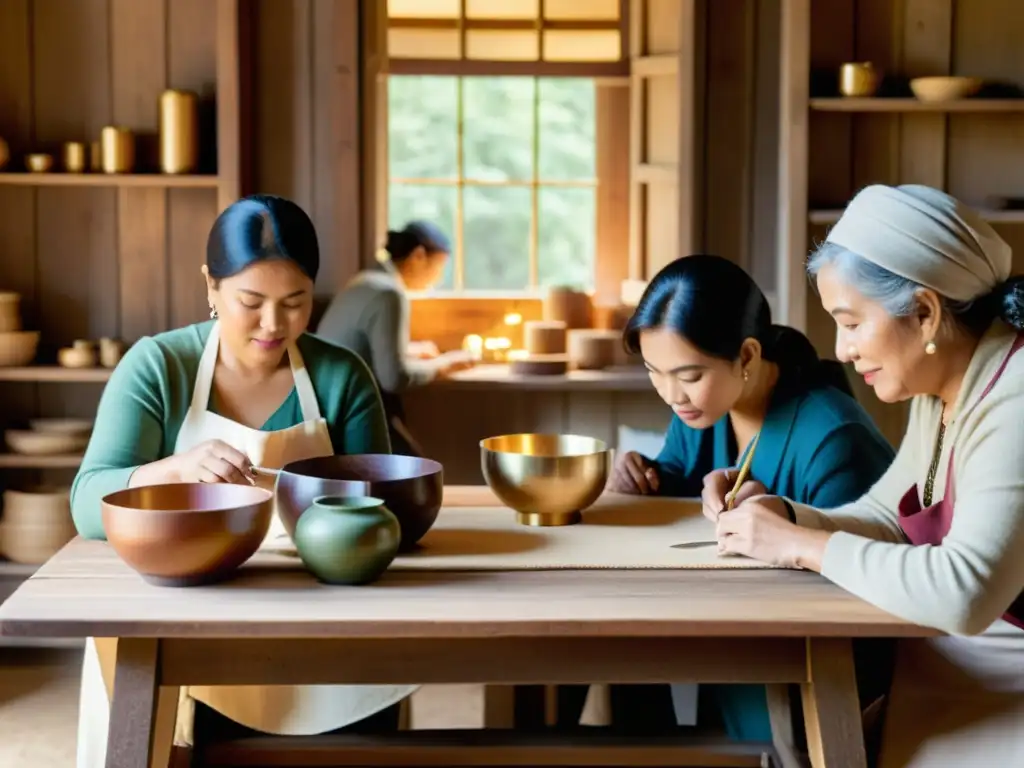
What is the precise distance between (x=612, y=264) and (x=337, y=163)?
134 cm

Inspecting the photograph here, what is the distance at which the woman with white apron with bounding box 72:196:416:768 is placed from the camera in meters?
2.35

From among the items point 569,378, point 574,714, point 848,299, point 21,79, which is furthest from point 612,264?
point 848,299

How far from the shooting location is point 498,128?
522 centimetres

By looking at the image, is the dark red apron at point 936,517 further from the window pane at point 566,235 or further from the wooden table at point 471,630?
the window pane at point 566,235

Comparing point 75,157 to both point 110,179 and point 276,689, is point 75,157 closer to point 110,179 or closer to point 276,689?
point 110,179

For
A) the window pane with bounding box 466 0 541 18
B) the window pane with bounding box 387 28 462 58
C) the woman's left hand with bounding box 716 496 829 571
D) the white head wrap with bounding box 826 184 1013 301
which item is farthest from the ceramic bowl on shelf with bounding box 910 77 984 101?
the woman's left hand with bounding box 716 496 829 571

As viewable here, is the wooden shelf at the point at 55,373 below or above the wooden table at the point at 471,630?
above

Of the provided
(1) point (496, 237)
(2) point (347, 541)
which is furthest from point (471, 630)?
(1) point (496, 237)

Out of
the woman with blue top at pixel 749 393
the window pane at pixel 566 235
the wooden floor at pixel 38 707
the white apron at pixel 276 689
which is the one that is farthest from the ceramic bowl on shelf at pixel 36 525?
the woman with blue top at pixel 749 393

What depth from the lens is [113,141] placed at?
4.11 m

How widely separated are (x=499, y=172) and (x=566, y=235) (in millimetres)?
363

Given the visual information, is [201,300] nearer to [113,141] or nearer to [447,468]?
[113,141]

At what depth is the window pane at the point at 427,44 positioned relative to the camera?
5.09 metres

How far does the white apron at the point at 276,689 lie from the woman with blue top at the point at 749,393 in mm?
583
